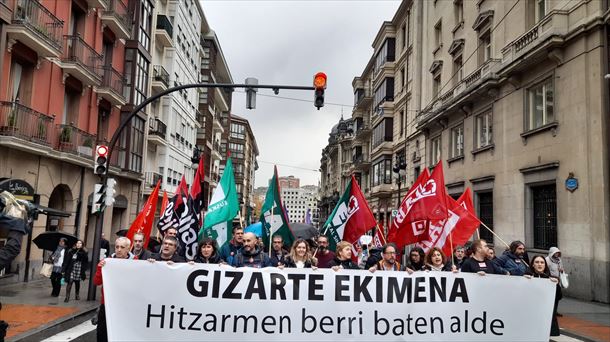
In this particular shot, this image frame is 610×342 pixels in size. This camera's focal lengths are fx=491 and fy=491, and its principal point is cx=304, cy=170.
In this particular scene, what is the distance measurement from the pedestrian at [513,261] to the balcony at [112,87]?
59.0 ft

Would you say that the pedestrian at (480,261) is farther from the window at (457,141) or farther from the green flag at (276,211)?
the window at (457,141)

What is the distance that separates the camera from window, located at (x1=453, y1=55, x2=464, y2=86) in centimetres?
2547

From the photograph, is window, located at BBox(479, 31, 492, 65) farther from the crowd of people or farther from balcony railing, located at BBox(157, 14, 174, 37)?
balcony railing, located at BBox(157, 14, 174, 37)

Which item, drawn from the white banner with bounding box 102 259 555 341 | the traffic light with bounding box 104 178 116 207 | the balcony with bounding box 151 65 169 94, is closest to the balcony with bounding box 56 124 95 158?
the traffic light with bounding box 104 178 116 207

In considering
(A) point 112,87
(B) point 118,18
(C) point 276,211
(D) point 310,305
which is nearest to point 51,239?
(C) point 276,211

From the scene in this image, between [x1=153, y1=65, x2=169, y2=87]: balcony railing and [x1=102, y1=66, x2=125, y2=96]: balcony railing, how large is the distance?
615 centimetres

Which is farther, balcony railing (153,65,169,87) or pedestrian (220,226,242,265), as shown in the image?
balcony railing (153,65,169,87)

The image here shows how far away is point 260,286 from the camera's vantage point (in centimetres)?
601

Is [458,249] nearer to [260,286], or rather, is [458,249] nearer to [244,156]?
[260,286]

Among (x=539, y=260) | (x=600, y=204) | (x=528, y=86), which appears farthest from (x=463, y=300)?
(x=528, y=86)

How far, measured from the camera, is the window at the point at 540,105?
55.7 feet

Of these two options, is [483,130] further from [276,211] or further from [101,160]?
[101,160]

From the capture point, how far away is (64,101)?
62.0 feet

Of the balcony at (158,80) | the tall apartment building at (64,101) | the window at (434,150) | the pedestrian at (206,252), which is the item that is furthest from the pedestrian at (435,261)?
the balcony at (158,80)
